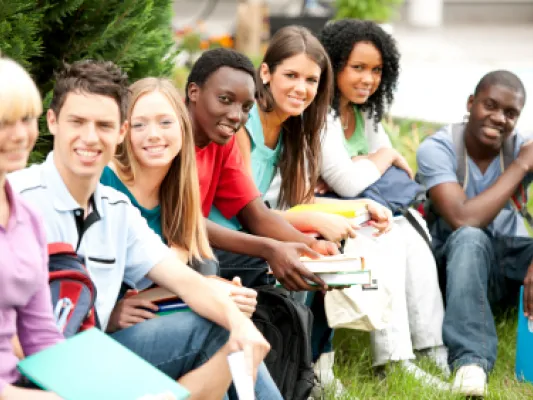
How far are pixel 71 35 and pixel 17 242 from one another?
4.88 ft

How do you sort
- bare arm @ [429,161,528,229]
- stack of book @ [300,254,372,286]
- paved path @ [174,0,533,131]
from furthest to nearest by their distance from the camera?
paved path @ [174,0,533,131], bare arm @ [429,161,528,229], stack of book @ [300,254,372,286]

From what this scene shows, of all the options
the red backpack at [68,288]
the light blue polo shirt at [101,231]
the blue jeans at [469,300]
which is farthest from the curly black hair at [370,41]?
the red backpack at [68,288]

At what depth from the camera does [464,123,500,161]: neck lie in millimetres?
4555

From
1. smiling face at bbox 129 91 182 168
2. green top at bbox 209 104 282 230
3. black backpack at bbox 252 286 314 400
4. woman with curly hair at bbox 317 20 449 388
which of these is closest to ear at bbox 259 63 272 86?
green top at bbox 209 104 282 230

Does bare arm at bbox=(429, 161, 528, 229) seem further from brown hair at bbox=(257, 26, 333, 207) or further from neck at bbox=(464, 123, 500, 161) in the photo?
brown hair at bbox=(257, 26, 333, 207)

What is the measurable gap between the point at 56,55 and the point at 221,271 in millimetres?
1017

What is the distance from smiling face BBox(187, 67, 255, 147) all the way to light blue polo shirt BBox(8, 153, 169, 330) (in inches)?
29.1

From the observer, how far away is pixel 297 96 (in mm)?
3979

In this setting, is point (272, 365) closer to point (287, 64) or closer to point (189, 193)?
point (189, 193)

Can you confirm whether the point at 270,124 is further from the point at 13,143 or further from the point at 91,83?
the point at 13,143

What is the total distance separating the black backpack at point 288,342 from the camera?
336cm

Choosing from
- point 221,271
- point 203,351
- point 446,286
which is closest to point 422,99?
point 446,286

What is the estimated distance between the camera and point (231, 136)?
3596mm

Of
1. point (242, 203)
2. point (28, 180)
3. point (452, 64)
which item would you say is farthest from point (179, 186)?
point (452, 64)
